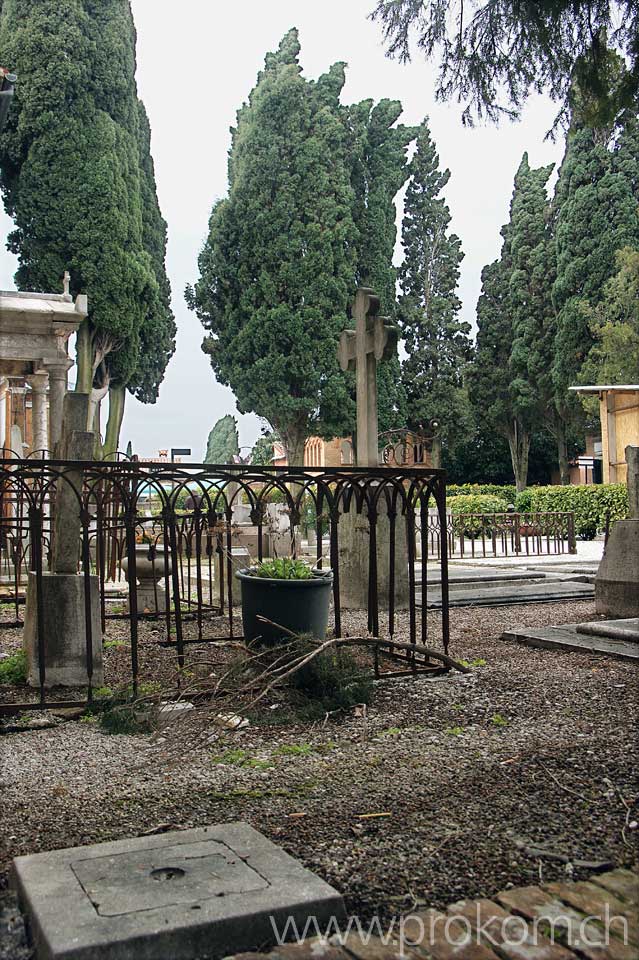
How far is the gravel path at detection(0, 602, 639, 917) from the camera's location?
8.21ft

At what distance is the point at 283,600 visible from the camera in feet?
17.8

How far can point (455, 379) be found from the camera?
38062 mm

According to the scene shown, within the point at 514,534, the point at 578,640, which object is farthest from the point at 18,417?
the point at 578,640

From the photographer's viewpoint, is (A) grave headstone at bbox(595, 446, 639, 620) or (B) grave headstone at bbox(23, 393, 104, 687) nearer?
(B) grave headstone at bbox(23, 393, 104, 687)

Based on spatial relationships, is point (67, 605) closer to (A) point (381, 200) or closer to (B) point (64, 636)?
(B) point (64, 636)

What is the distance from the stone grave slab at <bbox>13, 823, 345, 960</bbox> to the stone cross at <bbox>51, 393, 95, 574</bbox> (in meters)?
2.83

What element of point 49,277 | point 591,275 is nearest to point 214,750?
point 49,277

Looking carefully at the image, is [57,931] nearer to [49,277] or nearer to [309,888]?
[309,888]

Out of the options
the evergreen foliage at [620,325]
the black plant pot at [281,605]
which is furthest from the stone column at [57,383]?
the evergreen foliage at [620,325]

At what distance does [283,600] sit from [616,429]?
80.8 feet

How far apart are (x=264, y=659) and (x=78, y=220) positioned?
87.5ft

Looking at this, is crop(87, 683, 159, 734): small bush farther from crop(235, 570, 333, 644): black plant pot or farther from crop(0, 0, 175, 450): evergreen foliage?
crop(0, 0, 175, 450): evergreen foliage

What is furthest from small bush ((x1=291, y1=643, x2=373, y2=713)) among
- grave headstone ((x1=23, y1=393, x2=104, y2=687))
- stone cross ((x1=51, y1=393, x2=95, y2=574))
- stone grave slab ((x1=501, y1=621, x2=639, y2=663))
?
stone grave slab ((x1=501, y1=621, x2=639, y2=663))

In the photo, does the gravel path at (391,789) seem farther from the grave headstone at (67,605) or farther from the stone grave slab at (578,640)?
the stone grave slab at (578,640)
